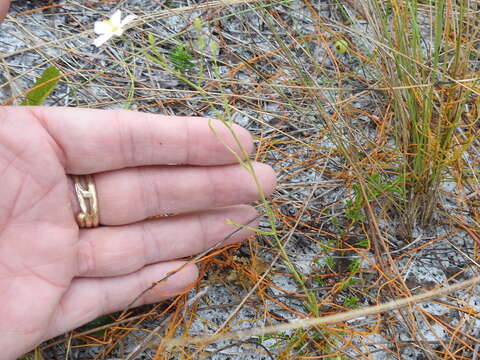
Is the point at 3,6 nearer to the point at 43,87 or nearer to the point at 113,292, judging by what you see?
the point at 43,87

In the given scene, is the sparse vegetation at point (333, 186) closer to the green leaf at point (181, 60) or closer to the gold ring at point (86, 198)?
the green leaf at point (181, 60)

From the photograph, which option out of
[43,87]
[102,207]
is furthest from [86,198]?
[43,87]

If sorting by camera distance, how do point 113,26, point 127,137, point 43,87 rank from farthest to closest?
point 43,87 < point 127,137 < point 113,26

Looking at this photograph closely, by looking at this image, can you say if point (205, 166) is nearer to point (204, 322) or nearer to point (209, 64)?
point (204, 322)

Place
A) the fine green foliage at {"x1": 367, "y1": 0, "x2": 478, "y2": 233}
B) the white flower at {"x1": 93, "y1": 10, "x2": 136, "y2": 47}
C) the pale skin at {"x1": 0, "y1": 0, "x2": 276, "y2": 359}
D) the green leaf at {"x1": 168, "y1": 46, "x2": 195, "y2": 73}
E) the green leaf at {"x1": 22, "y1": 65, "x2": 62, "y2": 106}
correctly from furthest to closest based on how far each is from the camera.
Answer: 1. the green leaf at {"x1": 168, "y1": 46, "x2": 195, "y2": 73}
2. the green leaf at {"x1": 22, "y1": 65, "x2": 62, "y2": 106}
3. the fine green foliage at {"x1": 367, "y1": 0, "x2": 478, "y2": 233}
4. the pale skin at {"x1": 0, "y1": 0, "x2": 276, "y2": 359}
5. the white flower at {"x1": 93, "y1": 10, "x2": 136, "y2": 47}

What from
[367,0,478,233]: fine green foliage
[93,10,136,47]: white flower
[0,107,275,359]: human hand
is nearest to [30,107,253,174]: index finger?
[0,107,275,359]: human hand

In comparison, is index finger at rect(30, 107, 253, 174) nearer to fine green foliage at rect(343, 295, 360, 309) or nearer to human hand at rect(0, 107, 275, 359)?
human hand at rect(0, 107, 275, 359)

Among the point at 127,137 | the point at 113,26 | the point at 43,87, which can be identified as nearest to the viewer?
the point at 113,26

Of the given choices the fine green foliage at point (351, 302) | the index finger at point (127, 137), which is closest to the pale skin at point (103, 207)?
the index finger at point (127, 137)
